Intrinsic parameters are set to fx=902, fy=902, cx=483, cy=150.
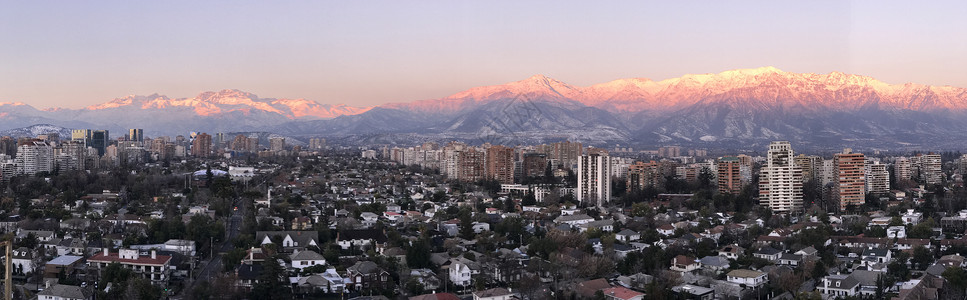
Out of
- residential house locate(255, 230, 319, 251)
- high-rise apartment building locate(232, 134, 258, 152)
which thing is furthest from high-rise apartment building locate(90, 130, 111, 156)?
residential house locate(255, 230, 319, 251)

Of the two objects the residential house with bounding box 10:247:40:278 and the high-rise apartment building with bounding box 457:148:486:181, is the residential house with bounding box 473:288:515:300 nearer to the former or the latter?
the residential house with bounding box 10:247:40:278

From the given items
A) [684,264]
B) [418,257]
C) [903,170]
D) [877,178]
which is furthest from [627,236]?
[903,170]

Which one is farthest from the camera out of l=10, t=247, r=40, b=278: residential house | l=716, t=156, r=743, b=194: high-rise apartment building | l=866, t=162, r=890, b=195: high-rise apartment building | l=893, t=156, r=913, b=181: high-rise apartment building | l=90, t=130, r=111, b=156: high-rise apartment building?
l=90, t=130, r=111, b=156: high-rise apartment building

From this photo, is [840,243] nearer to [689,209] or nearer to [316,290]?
[689,209]

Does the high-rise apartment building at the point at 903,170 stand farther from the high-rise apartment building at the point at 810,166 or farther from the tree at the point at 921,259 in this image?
the tree at the point at 921,259

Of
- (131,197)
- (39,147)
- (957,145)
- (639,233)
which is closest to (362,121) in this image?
(957,145)
